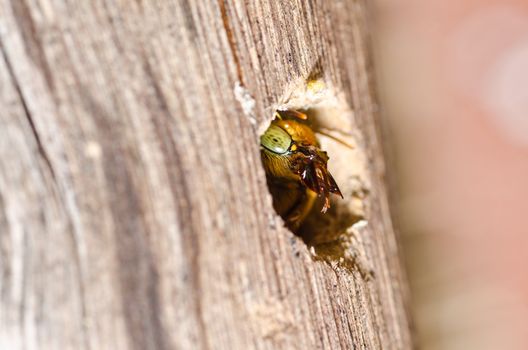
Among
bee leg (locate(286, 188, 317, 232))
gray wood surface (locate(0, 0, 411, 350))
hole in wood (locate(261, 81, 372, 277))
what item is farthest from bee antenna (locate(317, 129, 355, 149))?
gray wood surface (locate(0, 0, 411, 350))

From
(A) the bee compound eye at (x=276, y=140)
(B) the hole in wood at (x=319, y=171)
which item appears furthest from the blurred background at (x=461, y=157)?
(A) the bee compound eye at (x=276, y=140)

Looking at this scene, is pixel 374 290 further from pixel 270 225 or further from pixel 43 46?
pixel 43 46

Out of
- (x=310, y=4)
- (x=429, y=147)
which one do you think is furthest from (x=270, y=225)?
(x=429, y=147)

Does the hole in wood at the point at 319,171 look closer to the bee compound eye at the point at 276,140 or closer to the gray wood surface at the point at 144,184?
the bee compound eye at the point at 276,140

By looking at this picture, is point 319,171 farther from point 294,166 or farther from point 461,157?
point 461,157

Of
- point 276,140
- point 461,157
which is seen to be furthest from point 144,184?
point 461,157

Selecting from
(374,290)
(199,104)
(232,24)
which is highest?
(232,24)

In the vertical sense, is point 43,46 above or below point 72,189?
above

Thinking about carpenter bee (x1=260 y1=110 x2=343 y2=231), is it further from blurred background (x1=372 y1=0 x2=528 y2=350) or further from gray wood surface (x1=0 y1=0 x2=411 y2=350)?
blurred background (x1=372 y1=0 x2=528 y2=350)
